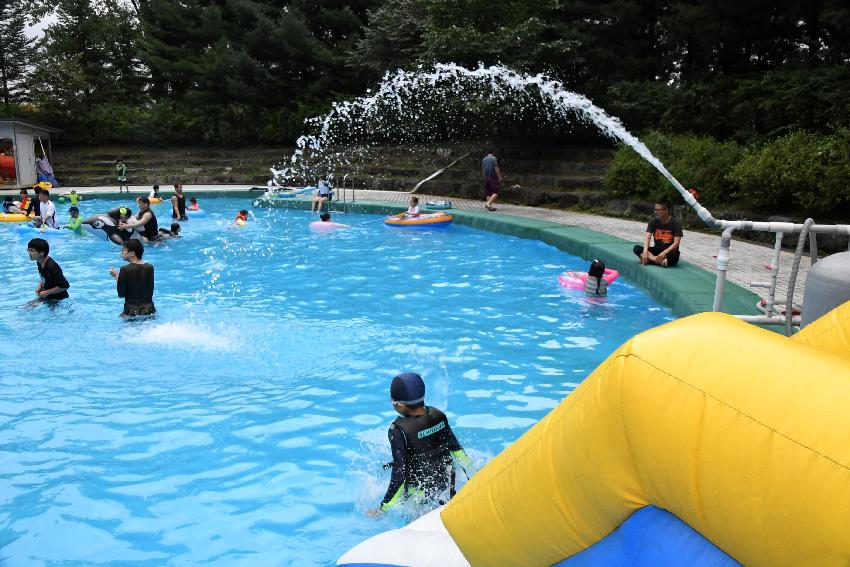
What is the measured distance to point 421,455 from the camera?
4066 millimetres

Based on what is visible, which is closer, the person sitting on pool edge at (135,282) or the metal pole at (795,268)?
the metal pole at (795,268)

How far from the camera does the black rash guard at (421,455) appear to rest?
4.03 metres

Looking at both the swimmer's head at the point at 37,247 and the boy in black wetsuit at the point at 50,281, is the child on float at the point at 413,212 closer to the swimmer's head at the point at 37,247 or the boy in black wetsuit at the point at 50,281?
the boy in black wetsuit at the point at 50,281

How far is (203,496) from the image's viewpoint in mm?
4914

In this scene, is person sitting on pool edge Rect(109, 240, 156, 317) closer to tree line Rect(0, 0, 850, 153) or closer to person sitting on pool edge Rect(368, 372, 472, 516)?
person sitting on pool edge Rect(368, 372, 472, 516)

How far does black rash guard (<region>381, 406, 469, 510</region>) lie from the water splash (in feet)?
30.5

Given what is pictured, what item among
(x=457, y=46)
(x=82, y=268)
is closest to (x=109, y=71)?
(x=457, y=46)

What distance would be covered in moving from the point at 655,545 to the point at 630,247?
1100 cm

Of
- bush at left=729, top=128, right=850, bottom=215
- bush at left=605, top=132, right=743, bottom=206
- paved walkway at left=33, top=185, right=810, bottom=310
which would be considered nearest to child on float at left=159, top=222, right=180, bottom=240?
paved walkway at left=33, top=185, right=810, bottom=310

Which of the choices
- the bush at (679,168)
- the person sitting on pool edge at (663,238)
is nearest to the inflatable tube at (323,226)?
the bush at (679,168)

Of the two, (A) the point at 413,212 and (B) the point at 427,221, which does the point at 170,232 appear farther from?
(B) the point at 427,221

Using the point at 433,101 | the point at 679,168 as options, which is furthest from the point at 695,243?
the point at 433,101

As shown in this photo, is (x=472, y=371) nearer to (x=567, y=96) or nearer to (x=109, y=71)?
(x=567, y=96)

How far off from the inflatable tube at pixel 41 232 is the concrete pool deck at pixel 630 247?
23.6 ft
